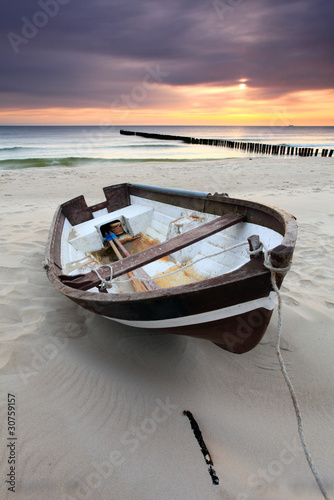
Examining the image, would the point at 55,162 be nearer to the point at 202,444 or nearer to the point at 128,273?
the point at 128,273

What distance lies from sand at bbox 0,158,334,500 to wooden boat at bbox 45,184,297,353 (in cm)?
58

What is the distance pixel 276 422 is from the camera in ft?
7.60

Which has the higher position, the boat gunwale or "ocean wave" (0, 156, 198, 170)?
the boat gunwale

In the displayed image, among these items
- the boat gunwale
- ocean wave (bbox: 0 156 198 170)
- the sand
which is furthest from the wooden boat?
ocean wave (bbox: 0 156 198 170)

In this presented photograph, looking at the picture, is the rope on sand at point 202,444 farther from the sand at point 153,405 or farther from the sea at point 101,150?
the sea at point 101,150

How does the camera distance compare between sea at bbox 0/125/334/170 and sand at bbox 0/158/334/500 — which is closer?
sand at bbox 0/158/334/500

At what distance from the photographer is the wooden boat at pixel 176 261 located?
75.8 inches

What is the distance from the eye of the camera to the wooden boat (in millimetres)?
1925

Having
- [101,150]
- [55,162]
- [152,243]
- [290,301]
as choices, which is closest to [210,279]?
[290,301]

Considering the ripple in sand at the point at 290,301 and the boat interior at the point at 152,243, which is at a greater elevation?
the boat interior at the point at 152,243

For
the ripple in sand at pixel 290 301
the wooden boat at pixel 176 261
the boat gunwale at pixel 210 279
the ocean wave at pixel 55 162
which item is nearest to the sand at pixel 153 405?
the ripple in sand at pixel 290 301

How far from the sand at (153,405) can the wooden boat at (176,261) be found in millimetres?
584

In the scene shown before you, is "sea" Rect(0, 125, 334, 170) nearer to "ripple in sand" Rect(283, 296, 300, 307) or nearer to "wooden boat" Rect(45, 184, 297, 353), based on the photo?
"wooden boat" Rect(45, 184, 297, 353)

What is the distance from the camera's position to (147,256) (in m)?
2.93
